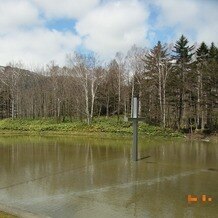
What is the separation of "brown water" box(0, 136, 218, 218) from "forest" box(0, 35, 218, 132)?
14871 millimetres

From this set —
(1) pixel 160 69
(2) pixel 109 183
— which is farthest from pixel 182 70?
(2) pixel 109 183

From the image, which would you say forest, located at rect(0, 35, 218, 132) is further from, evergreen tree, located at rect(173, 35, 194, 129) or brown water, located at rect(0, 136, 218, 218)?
brown water, located at rect(0, 136, 218, 218)

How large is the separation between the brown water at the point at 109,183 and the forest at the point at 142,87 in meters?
14.9

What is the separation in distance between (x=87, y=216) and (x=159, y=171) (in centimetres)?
778

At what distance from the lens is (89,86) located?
160ft

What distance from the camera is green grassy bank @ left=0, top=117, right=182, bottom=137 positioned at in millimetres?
36697

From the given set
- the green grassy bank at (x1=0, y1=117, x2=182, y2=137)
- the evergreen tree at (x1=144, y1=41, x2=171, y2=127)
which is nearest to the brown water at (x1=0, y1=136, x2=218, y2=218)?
the green grassy bank at (x1=0, y1=117, x2=182, y2=137)

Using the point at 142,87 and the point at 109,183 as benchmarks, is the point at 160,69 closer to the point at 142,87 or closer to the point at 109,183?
the point at 142,87

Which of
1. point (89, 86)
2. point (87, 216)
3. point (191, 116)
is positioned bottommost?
point (87, 216)

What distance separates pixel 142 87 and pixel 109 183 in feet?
98.9

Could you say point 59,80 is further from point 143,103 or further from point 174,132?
point 174,132

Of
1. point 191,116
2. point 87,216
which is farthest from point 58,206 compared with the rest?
point 191,116

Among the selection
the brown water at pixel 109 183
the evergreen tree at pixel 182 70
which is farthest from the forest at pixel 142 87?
the brown water at pixel 109 183

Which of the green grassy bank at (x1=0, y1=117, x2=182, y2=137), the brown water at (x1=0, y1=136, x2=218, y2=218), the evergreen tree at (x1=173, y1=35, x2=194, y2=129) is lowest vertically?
the brown water at (x1=0, y1=136, x2=218, y2=218)
